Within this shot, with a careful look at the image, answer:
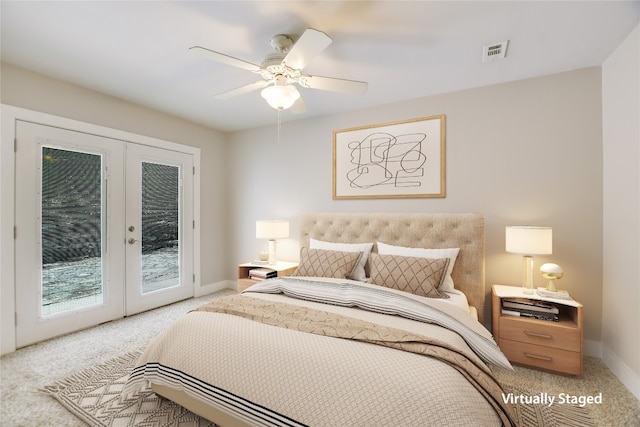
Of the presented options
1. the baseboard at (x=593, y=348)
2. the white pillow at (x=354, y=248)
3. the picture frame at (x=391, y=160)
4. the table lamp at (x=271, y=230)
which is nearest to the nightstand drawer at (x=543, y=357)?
the baseboard at (x=593, y=348)

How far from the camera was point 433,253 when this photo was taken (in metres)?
2.75

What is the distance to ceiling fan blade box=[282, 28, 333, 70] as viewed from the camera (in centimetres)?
160

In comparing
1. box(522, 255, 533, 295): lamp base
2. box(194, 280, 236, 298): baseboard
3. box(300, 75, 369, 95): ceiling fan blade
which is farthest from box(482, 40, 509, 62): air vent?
box(194, 280, 236, 298): baseboard

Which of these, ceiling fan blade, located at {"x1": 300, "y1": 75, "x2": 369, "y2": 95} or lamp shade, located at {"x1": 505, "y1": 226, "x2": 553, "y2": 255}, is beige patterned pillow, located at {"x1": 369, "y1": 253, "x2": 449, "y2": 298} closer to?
lamp shade, located at {"x1": 505, "y1": 226, "x2": 553, "y2": 255}

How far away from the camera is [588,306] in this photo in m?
2.51

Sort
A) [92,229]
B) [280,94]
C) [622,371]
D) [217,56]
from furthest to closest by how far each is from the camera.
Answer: [92,229], [622,371], [280,94], [217,56]

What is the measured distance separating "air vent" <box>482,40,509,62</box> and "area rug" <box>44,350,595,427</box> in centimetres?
250

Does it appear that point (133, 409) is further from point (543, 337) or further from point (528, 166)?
point (528, 166)

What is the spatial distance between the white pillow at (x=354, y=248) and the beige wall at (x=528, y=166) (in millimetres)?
529

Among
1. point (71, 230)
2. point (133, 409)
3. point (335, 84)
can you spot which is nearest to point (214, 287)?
point (71, 230)

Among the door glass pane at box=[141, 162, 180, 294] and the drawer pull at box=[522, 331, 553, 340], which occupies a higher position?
the door glass pane at box=[141, 162, 180, 294]

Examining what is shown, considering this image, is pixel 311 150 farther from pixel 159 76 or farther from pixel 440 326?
pixel 440 326

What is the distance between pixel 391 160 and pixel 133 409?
308 centimetres

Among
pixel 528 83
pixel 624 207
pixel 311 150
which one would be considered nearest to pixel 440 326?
pixel 624 207
